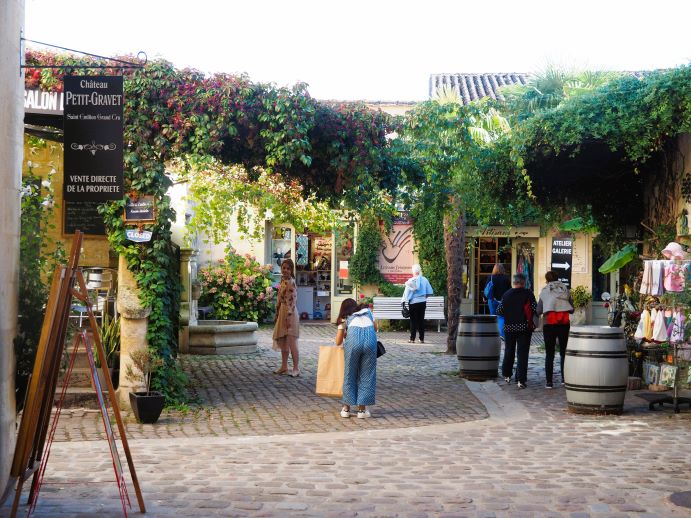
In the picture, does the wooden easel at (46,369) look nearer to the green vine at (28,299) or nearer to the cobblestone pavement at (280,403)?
the green vine at (28,299)

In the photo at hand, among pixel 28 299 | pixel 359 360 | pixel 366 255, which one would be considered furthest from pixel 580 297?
pixel 28 299

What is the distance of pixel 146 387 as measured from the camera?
10344 millimetres

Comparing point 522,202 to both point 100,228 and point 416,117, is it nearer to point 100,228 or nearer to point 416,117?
point 416,117

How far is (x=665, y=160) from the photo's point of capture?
517 inches

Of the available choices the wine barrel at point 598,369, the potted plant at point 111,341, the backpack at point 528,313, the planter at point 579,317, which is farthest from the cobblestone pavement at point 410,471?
the planter at point 579,317

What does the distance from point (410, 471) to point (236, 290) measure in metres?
15.8

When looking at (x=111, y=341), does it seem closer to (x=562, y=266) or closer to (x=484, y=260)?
(x=484, y=260)

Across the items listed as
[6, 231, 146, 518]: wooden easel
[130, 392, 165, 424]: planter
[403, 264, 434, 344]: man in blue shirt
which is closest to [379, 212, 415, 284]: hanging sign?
[403, 264, 434, 344]: man in blue shirt

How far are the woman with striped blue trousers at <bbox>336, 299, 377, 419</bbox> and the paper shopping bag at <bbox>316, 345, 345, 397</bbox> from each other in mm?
221

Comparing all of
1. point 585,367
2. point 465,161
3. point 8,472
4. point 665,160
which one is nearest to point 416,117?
point 465,161

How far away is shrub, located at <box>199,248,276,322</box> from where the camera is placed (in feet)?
75.4

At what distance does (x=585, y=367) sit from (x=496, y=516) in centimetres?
488

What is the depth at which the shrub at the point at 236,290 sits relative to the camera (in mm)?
22984

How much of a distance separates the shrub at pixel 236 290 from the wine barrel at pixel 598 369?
43.7ft
